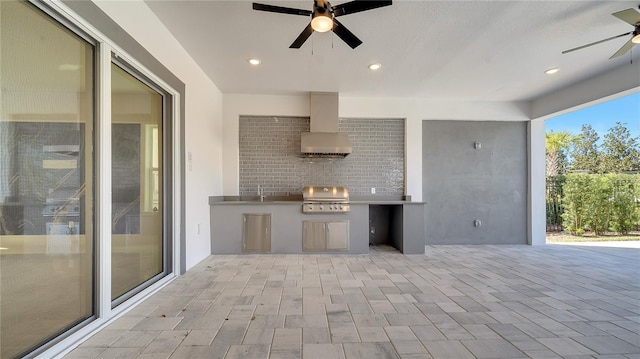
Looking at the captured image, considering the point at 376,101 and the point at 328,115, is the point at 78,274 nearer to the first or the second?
the point at 328,115

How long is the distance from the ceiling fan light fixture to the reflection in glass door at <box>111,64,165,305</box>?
1779 millimetres

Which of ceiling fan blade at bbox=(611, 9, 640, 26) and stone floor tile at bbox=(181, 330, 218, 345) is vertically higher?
ceiling fan blade at bbox=(611, 9, 640, 26)

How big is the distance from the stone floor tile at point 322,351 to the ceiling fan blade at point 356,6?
8.29 ft

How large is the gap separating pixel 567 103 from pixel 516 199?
6.41ft

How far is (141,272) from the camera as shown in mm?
2666

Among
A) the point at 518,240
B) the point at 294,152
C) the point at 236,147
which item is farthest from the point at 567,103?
the point at 236,147

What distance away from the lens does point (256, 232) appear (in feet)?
14.4

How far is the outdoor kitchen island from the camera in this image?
14.4 feet

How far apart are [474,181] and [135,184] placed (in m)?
5.75

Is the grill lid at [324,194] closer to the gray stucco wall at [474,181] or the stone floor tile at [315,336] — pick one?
the gray stucco wall at [474,181]

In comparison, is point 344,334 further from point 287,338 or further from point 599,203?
point 599,203

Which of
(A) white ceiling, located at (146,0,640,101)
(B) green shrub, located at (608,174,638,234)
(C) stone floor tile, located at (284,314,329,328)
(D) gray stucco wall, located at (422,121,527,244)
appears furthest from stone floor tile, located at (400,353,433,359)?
(B) green shrub, located at (608,174,638,234)

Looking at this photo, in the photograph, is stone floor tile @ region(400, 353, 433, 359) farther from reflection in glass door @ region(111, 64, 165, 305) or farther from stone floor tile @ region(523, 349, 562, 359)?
reflection in glass door @ region(111, 64, 165, 305)

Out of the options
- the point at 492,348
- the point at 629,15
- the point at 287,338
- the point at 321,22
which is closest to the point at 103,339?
the point at 287,338
